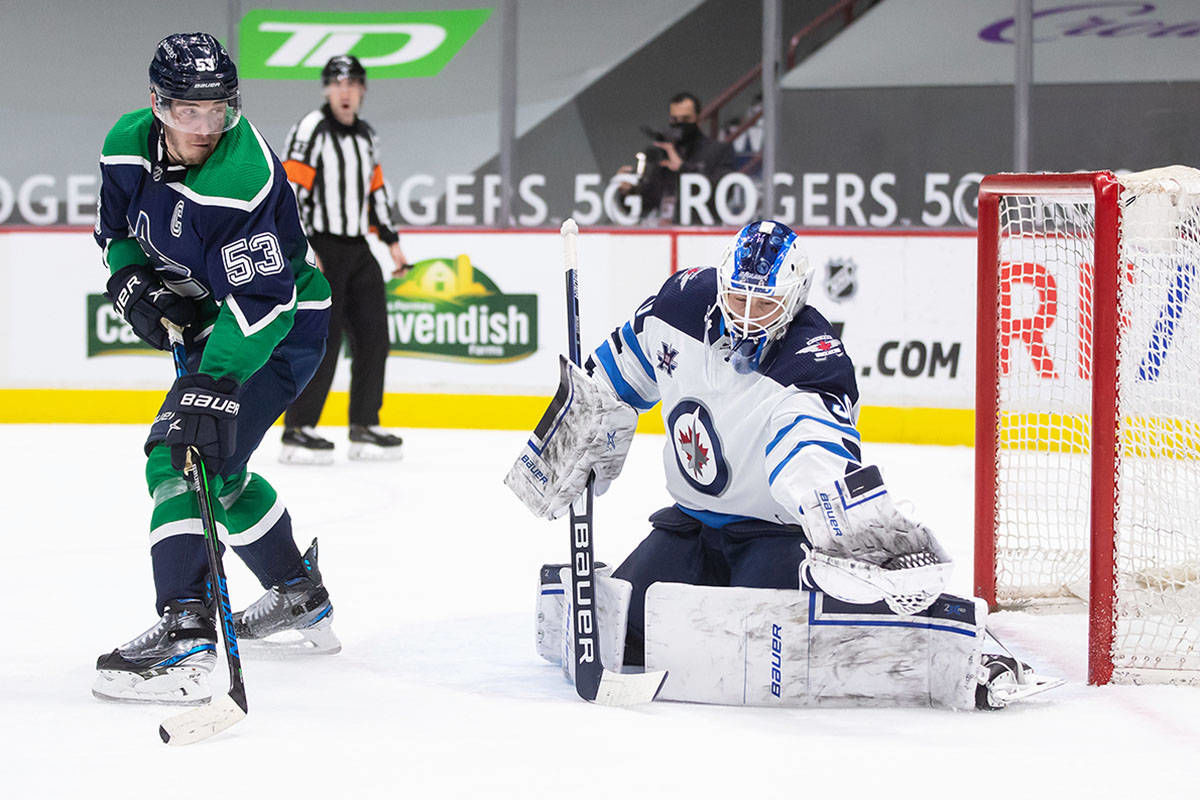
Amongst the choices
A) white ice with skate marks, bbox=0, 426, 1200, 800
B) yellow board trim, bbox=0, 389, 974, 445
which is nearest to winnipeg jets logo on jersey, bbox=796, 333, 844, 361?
white ice with skate marks, bbox=0, 426, 1200, 800

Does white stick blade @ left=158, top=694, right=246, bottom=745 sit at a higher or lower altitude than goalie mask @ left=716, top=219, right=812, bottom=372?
lower

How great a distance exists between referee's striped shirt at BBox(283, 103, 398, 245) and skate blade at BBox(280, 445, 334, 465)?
2.57 ft

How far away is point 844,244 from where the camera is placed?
6195 millimetres

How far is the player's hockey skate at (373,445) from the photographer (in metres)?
5.57

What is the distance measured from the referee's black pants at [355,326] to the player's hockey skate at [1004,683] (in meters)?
3.42

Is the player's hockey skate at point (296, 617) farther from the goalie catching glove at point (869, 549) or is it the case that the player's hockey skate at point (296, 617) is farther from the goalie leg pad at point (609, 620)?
the goalie catching glove at point (869, 549)

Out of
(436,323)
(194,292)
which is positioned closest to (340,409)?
(436,323)

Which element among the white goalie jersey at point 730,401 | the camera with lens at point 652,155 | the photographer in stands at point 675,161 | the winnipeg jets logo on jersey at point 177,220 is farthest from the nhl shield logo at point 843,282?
the winnipeg jets logo on jersey at point 177,220

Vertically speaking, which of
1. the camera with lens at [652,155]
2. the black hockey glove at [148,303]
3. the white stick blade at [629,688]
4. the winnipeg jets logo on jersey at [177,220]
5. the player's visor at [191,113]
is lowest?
the white stick blade at [629,688]

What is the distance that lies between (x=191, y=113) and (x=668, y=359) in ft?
2.83

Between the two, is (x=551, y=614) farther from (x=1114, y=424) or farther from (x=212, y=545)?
(x=1114, y=424)

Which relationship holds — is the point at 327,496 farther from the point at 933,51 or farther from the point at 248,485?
the point at 933,51

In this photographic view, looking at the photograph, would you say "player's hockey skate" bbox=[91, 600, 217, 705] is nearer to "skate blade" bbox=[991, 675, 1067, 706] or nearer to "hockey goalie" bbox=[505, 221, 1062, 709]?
"hockey goalie" bbox=[505, 221, 1062, 709]

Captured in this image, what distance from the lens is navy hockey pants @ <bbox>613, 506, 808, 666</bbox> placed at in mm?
2557
